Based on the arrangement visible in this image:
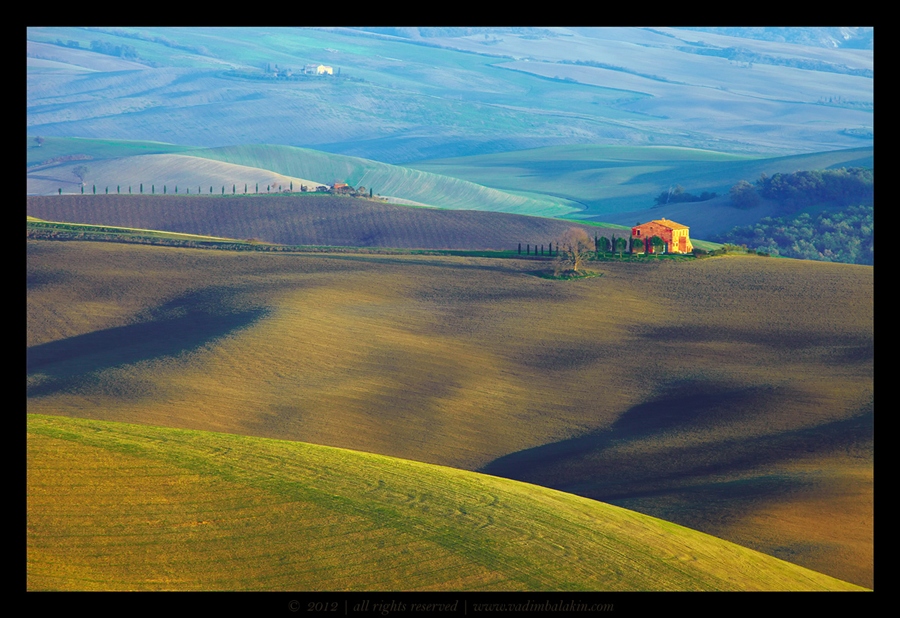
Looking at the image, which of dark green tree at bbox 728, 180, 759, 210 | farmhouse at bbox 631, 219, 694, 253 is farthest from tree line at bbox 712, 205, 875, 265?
farmhouse at bbox 631, 219, 694, 253

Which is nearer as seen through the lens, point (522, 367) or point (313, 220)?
point (522, 367)

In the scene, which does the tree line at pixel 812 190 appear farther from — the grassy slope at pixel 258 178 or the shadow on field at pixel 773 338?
the shadow on field at pixel 773 338

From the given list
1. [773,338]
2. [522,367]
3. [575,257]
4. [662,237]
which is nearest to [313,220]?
[662,237]

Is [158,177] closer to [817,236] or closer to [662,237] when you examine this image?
[817,236]

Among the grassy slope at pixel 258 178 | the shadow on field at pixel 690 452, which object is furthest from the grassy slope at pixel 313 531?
the grassy slope at pixel 258 178

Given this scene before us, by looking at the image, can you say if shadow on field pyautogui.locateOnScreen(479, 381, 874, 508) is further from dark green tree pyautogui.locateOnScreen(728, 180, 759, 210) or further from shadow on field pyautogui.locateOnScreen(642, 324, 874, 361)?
dark green tree pyautogui.locateOnScreen(728, 180, 759, 210)
